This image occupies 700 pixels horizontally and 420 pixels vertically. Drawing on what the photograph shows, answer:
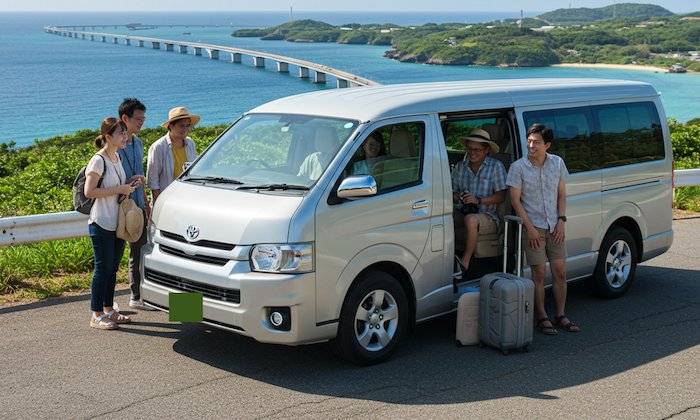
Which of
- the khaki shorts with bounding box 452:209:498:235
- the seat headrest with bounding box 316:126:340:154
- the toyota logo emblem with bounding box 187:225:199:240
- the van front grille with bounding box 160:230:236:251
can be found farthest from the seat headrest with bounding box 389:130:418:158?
the toyota logo emblem with bounding box 187:225:199:240

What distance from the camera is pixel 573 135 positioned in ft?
20.1

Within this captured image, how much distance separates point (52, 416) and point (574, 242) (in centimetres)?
461

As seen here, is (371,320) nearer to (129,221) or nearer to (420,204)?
(420,204)

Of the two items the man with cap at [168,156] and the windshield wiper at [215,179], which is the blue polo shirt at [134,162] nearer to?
the man with cap at [168,156]

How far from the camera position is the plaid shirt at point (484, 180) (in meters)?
5.83

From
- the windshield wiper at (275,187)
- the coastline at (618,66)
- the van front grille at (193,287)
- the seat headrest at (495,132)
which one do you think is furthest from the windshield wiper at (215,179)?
the coastline at (618,66)

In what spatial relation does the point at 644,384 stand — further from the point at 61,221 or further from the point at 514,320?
the point at 61,221

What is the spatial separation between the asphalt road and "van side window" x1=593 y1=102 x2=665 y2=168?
1.60 meters

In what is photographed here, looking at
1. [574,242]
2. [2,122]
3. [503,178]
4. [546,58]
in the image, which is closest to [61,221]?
[503,178]

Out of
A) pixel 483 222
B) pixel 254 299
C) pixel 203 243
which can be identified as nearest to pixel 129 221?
pixel 203 243

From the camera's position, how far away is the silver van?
4359mm

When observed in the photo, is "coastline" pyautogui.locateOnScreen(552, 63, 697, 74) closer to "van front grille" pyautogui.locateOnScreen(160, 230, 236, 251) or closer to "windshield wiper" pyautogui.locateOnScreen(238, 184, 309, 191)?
"windshield wiper" pyautogui.locateOnScreen(238, 184, 309, 191)

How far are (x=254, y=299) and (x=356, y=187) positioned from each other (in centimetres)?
101

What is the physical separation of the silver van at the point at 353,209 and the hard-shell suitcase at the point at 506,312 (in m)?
0.35
